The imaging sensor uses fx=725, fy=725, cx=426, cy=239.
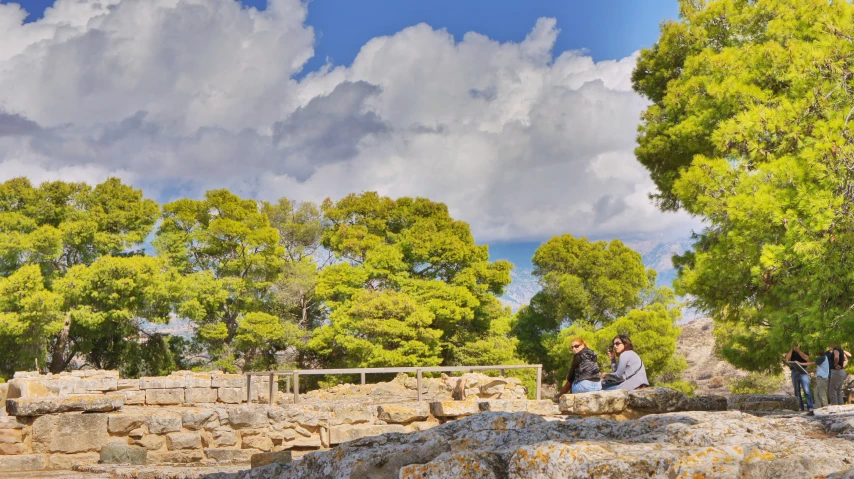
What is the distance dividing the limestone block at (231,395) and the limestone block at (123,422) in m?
7.42

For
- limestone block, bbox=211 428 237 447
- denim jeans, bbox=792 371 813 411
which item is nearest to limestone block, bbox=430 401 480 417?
limestone block, bbox=211 428 237 447

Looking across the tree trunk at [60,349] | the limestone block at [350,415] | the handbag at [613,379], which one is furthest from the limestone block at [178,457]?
the tree trunk at [60,349]

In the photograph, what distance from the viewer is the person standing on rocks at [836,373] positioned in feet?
36.6

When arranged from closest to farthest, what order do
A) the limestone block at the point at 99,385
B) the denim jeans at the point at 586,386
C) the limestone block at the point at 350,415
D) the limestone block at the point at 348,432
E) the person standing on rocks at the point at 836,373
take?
1. the denim jeans at the point at 586,386
2. the limestone block at the point at 348,432
3. the limestone block at the point at 350,415
4. the person standing on rocks at the point at 836,373
5. the limestone block at the point at 99,385

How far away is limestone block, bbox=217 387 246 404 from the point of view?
15.7 metres

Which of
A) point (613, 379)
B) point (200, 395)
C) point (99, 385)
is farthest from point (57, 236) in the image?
point (613, 379)

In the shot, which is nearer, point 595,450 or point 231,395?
point 595,450

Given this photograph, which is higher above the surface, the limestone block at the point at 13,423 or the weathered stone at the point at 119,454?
the limestone block at the point at 13,423

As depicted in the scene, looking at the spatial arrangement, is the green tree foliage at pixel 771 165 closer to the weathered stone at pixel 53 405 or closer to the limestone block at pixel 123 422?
the limestone block at pixel 123 422

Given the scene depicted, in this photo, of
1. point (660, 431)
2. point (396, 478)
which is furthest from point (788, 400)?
point (396, 478)

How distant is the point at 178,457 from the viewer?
8.52 metres

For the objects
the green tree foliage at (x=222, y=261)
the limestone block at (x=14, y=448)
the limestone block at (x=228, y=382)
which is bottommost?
the limestone block at (x=14, y=448)

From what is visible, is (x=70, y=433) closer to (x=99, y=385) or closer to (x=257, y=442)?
(x=257, y=442)

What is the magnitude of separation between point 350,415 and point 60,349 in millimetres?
22903
